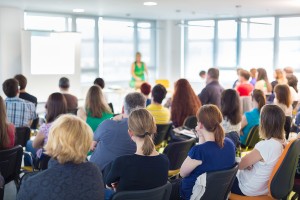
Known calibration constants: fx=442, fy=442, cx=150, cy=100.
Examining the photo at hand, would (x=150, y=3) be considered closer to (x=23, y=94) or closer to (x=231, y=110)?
(x=23, y=94)

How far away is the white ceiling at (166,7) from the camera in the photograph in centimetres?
950

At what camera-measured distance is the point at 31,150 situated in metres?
4.85

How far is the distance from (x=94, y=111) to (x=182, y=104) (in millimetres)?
A: 1327

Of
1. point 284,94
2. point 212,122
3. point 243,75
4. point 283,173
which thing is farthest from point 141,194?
point 243,75

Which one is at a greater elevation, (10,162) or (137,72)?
(137,72)

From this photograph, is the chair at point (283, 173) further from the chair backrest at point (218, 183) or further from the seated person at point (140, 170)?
the seated person at point (140, 170)

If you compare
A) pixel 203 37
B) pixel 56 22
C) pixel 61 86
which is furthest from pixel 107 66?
pixel 61 86

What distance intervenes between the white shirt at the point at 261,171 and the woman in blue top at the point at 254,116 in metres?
2.05

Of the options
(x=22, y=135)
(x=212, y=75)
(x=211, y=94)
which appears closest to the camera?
(x=22, y=135)

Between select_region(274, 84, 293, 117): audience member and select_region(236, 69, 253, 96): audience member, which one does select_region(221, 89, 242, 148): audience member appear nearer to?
select_region(274, 84, 293, 117): audience member

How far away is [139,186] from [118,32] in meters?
10.9

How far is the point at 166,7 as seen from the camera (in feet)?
34.8

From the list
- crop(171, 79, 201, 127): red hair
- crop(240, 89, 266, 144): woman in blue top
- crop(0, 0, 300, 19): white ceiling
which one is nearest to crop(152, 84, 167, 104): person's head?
crop(171, 79, 201, 127): red hair

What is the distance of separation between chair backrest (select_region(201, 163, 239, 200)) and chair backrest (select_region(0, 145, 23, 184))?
5.56 feet
